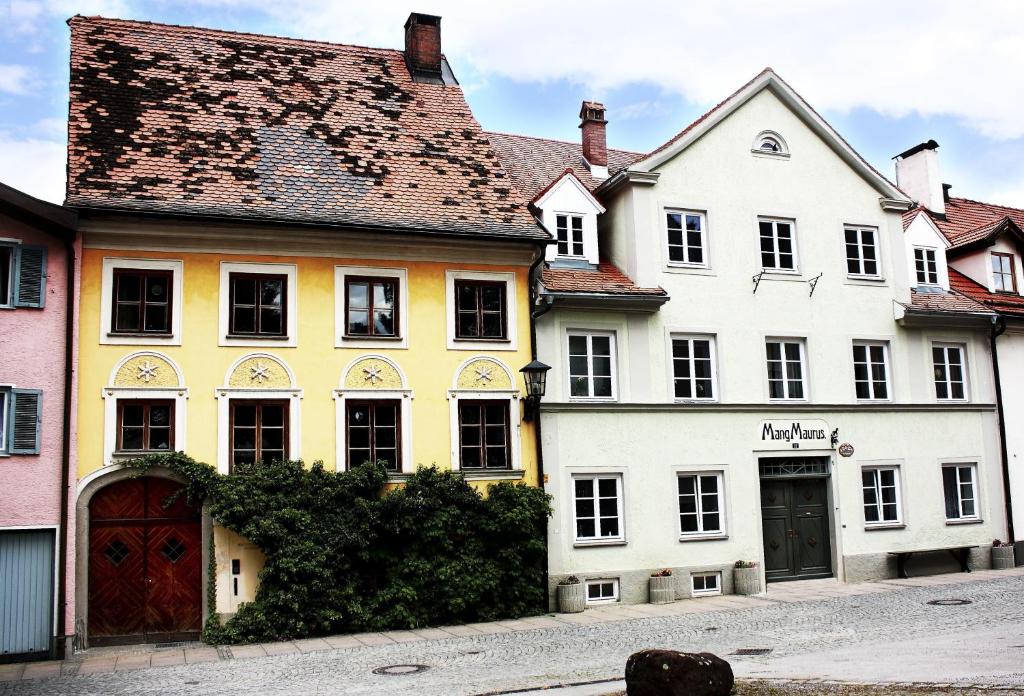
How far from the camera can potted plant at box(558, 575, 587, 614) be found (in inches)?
754

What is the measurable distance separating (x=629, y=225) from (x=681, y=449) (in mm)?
4912

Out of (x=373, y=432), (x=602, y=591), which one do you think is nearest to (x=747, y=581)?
(x=602, y=591)

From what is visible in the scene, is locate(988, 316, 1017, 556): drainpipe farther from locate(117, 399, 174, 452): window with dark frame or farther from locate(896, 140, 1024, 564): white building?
locate(117, 399, 174, 452): window with dark frame

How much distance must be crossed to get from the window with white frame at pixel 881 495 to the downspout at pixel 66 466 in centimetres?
1652

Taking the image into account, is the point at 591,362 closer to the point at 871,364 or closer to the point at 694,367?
the point at 694,367


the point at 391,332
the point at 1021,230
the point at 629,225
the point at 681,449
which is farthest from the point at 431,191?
the point at 1021,230

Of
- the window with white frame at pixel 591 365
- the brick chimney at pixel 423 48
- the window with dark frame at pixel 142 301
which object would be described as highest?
the brick chimney at pixel 423 48

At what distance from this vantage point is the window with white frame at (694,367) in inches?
859

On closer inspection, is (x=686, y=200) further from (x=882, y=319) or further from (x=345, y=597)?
(x=345, y=597)

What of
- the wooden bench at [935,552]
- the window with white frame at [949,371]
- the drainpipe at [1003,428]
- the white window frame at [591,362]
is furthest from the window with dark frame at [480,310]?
the drainpipe at [1003,428]

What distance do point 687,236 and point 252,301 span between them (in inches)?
377

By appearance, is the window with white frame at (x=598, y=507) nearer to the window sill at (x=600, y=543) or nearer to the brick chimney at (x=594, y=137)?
the window sill at (x=600, y=543)

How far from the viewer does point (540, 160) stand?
85.3 ft

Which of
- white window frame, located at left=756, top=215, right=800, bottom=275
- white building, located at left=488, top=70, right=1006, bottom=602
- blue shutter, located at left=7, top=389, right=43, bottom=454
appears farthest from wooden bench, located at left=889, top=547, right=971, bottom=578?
blue shutter, located at left=7, top=389, right=43, bottom=454
